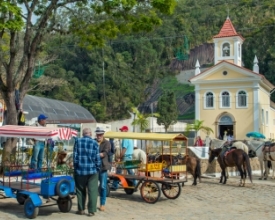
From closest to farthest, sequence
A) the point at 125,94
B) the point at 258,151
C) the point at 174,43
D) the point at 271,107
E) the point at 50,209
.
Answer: the point at 50,209 < the point at 258,151 < the point at 271,107 < the point at 125,94 < the point at 174,43

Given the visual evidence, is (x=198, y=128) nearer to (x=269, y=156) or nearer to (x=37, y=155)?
(x=269, y=156)

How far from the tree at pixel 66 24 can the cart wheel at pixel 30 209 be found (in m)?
4.47

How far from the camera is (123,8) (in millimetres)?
13008

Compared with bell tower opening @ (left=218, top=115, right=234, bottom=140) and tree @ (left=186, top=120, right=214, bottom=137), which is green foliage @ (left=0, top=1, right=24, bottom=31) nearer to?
tree @ (left=186, top=120, right=214, bottom=137)

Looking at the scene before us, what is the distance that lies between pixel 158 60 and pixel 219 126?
40883 millimetres

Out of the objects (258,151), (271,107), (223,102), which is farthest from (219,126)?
(258,151)

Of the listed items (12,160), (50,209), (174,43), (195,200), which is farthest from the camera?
(174,43)

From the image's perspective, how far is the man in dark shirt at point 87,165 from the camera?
28.9ft

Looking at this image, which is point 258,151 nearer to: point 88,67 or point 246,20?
point 88,67

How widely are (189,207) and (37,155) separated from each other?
14.6 ft

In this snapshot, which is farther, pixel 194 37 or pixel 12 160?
pixel 194 37

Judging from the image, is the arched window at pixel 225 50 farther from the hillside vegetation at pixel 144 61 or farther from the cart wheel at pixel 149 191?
the cart wheel at pixel 149 191

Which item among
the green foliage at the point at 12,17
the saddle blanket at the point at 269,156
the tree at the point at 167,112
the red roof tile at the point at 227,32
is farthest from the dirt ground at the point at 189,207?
the tree at the point at 167,112

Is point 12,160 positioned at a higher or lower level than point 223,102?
lower
